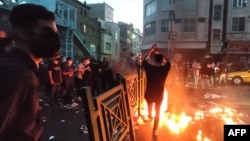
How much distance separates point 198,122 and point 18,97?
24.2 feet

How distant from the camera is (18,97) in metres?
1.50

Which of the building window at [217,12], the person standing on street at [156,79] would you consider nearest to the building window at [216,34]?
the building window at [217,12]

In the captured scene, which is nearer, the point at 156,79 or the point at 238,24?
the point at 156,79

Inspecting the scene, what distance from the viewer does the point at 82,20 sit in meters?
43.6

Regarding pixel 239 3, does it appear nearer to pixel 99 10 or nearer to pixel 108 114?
pixel 99 10

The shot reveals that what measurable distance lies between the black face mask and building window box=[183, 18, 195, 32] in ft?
133

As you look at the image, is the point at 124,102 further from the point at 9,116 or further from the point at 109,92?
the point at 9,116

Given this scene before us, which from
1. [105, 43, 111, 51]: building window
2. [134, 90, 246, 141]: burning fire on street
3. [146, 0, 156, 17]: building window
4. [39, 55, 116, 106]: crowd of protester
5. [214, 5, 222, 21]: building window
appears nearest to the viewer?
[134, 90, 246, 141]: burning fire on street

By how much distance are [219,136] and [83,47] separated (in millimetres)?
25613

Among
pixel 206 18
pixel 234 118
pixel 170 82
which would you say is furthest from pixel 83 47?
pixel 234 118

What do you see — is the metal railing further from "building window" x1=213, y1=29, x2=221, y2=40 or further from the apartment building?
"building window" x1=213, y1=29, x2=221, y2=40

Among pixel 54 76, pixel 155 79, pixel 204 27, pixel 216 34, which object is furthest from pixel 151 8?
pixel 155 79

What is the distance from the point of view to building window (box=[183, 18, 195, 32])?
40.7m

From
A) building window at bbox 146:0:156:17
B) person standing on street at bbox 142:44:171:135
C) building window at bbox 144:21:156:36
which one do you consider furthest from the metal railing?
building window at bbox 146:0:156:17
